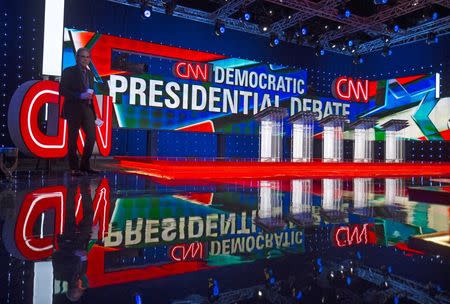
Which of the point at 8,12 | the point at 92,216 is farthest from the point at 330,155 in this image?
the point at 8,12

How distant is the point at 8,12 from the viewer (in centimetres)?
715

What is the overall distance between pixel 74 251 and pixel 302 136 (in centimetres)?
602

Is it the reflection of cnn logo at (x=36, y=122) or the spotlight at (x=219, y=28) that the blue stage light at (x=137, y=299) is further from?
the spotlight at (x=219, y=28)

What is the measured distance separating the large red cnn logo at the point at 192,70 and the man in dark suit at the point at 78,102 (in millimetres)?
4019

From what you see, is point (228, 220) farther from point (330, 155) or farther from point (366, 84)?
point (366, 84)

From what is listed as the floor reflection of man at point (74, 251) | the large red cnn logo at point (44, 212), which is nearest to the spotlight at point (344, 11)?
the large red cnn logo at point (44, 212)

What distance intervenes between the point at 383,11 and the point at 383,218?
8.45 m

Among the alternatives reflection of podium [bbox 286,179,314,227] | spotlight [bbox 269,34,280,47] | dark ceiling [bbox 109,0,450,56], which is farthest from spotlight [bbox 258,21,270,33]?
reflection of podium [bbox 286,179,314,227]

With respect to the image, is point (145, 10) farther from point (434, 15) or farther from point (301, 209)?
point (301, 209)

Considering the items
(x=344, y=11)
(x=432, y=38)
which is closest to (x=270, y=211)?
(x=344, y=11)

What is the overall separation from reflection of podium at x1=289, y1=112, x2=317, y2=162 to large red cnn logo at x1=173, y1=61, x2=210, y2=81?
8.49 ft

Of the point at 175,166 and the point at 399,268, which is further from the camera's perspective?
the point at 175,166

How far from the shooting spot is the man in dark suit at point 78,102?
157 inches

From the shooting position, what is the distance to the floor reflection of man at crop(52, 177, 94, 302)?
920 millimetres
